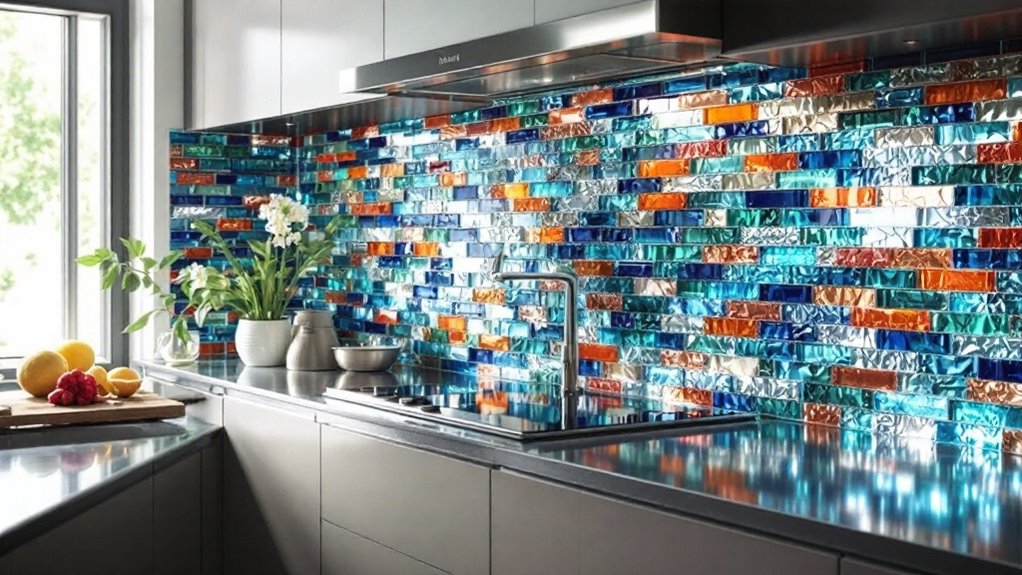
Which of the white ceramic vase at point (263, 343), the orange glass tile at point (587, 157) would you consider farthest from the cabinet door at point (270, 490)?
the orange glass tile at point (587, 157)

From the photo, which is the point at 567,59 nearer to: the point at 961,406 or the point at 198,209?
the point at 961,406

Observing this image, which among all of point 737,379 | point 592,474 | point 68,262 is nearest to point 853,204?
point 737,379

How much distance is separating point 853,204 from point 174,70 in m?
2.62

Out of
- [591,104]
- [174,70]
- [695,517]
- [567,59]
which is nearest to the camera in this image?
[695,517]

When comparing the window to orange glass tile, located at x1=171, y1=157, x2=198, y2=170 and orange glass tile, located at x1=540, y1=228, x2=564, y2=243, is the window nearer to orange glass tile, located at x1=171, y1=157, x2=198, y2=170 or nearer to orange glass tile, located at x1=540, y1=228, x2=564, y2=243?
orange glass tile, located at x1=171, y1=157, x2=198, y2=170

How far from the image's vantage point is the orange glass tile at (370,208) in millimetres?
4082

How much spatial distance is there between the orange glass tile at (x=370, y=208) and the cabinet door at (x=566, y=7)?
1.47 meters

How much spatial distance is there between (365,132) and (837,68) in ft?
6.38

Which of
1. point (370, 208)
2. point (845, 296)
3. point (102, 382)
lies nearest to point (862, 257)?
point (845, 296)

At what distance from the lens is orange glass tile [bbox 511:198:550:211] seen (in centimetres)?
338

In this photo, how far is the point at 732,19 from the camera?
2.37 metres

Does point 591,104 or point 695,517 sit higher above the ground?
point 591,104

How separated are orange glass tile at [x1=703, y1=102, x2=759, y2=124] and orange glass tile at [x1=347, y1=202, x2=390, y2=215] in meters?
1.45

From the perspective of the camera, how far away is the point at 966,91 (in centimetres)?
233
